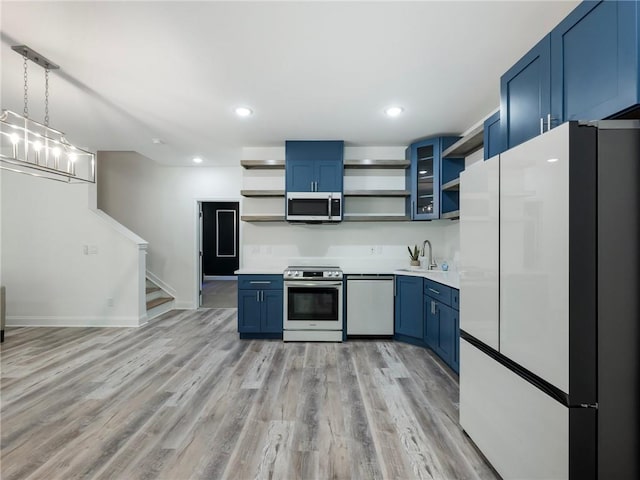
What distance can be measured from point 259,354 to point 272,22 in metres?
3.16

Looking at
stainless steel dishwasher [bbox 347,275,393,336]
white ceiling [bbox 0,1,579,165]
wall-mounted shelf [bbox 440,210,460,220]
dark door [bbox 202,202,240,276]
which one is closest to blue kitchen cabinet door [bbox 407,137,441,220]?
wall-mounted shelf [bbox 440,210,460,220]

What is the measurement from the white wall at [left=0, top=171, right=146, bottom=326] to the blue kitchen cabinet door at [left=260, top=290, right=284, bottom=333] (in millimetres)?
2076

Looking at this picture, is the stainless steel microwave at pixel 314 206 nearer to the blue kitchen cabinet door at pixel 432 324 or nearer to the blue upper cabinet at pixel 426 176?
the blue upper cabinet at pixel 426 176

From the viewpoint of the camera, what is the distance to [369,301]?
396cm

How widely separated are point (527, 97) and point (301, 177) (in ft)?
9.08

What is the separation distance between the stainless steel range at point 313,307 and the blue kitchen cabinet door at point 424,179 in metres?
1.40

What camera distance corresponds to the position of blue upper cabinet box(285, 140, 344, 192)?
13.6 feet

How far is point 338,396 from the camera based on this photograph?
8.50 ft

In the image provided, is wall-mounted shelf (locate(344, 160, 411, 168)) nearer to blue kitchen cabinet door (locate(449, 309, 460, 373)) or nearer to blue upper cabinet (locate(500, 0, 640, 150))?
blue kitchen cabinet door (locate(449, 309, 460, 373))

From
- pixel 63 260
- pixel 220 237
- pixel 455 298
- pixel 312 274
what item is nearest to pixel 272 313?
pixel 312 274

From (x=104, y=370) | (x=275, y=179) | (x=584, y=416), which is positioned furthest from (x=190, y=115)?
(x=584, y=416)

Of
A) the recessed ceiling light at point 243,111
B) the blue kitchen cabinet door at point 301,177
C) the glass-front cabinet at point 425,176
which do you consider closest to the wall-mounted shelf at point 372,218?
the glass-front cabinet at point 425,176

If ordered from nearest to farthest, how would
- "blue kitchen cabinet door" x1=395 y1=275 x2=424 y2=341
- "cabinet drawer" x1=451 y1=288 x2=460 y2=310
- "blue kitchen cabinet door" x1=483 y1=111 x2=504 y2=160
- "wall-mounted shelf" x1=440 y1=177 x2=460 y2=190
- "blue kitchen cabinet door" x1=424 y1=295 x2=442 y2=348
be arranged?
"blue kitchen cabinet door" x1=483 y1=111 x2=504 y2=160 < "cabinet drawer" x1=451 y1=288 x2=460 y2=310 < "blue kitchen cabinet door" x1=424 y1=295 x2=442 y2=348 < "wall-mounted shelf" x1=440 y1=177 x2=460 y2=190 < "blue kitchen cabinet door" x1=395 y1=275 x2=424 y2=341

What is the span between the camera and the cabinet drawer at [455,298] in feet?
9.33
